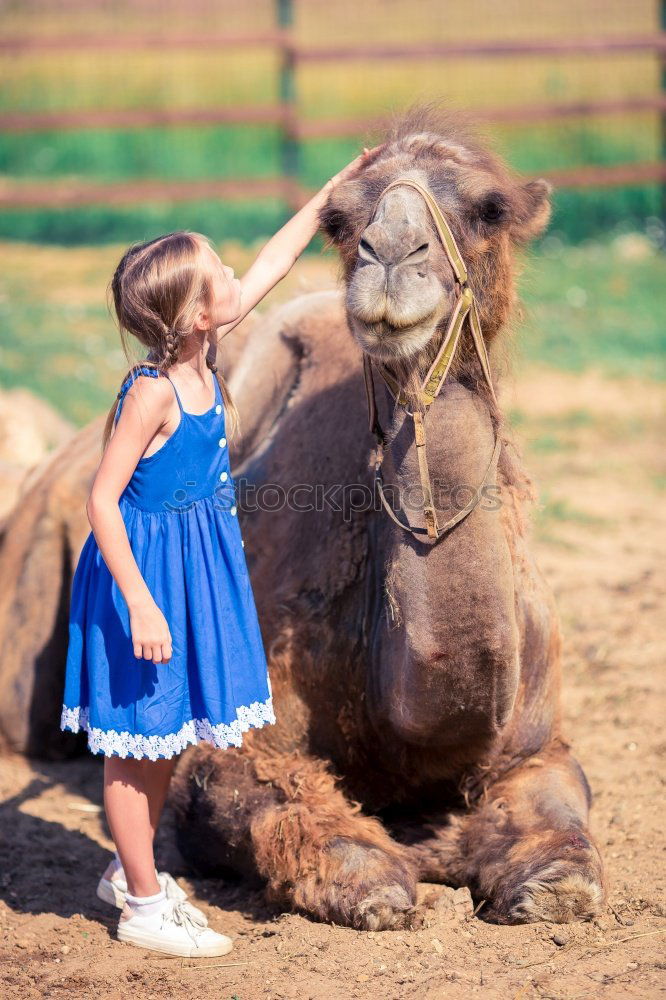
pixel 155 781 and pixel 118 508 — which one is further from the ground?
pixel 118 508

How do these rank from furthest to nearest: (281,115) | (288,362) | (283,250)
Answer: (281,115) < (288,362) < (283,250)

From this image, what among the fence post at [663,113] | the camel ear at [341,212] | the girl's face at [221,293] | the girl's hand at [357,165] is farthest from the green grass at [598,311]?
the girl's face at [221,293]

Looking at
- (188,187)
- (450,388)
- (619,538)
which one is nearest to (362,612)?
(450,388)

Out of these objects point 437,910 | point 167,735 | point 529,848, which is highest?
point 167,735

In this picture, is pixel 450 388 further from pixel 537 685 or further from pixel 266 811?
pixel 266 811

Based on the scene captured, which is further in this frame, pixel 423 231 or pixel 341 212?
pixel 341 212

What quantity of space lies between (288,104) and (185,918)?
1262cm

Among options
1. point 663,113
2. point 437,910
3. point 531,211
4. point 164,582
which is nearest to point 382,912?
point 437,910

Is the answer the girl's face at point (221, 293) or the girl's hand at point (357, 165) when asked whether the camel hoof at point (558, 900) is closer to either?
the girl's face at point (221, 293)

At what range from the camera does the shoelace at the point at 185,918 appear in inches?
130

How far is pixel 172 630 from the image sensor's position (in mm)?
3217

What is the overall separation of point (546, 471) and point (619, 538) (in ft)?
3.86

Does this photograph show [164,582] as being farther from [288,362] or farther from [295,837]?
[288,362]

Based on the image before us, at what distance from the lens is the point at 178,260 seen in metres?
3.19
